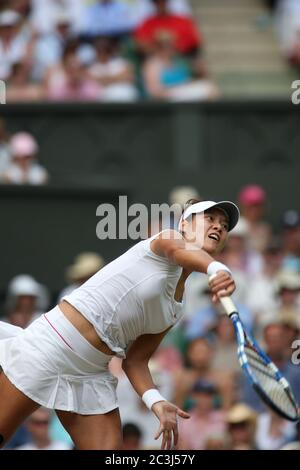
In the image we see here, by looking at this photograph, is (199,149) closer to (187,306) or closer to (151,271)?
(187,306)

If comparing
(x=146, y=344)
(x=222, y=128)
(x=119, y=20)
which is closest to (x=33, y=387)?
(x=146, y=344)

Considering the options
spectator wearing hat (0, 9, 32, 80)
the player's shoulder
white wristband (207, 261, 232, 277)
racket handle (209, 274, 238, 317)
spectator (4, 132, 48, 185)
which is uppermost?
spectator wearing hat (0, 9, 32, 80)

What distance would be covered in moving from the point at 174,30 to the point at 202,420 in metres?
4.82

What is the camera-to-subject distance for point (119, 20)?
42.0 ft

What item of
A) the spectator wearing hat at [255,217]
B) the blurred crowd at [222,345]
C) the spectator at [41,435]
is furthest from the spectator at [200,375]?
the spectator wearing hat at [255,217]

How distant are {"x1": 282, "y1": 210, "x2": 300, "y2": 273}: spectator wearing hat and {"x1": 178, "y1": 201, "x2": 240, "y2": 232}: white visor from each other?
4.53m

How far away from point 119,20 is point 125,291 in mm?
6915

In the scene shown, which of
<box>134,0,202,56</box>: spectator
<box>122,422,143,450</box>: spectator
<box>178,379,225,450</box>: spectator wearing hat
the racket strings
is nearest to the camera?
the racket strings

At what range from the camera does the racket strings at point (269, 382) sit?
227 inches

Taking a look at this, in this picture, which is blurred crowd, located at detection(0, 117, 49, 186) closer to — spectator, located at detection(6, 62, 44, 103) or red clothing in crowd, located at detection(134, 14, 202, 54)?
spectator, located at detection(6, 62, 44, 103)

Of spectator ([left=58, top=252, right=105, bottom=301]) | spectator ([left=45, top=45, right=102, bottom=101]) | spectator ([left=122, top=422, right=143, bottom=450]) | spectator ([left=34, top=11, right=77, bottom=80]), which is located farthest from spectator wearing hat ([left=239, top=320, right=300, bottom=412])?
spectator ([left=34, top=11, right=77, bottom=80])

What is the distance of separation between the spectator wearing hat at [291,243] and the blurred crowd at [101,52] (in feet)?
5.22

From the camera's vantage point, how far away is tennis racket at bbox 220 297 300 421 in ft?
18.4

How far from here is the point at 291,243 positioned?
36.0 feet
